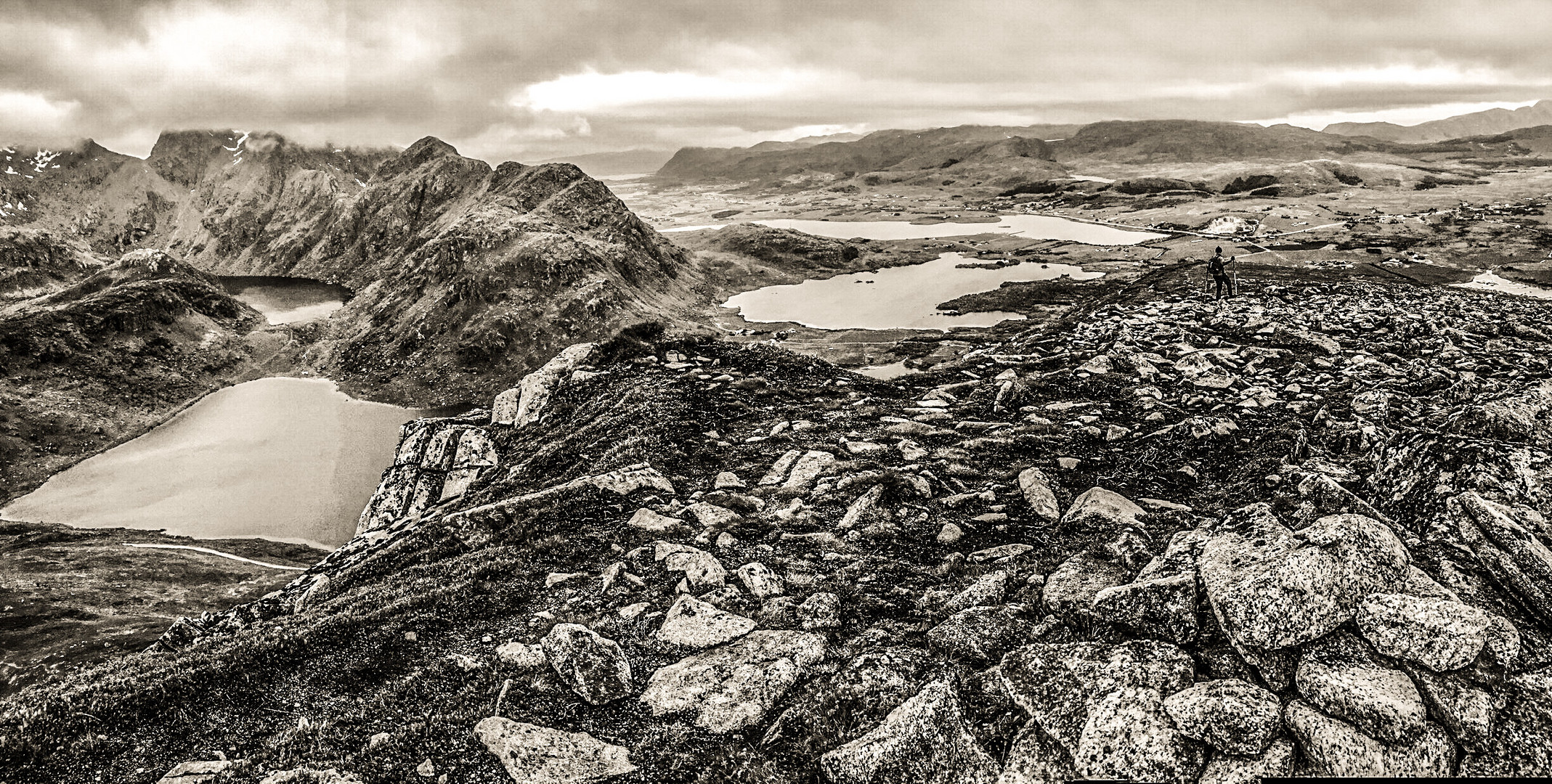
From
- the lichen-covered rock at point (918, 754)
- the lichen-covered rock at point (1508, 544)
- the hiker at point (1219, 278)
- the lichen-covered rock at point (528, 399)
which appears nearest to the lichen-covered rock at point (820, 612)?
the lichen-covered rock at point (918, 754)

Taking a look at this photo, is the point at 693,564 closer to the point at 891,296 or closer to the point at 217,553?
the point at 217,553

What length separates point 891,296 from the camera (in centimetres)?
15212

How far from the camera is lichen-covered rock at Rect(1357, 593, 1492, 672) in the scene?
13273 mm

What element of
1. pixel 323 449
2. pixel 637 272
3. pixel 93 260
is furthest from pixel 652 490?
pixel 93 260

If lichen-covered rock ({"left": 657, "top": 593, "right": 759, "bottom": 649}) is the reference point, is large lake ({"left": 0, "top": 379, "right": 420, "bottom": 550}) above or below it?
below

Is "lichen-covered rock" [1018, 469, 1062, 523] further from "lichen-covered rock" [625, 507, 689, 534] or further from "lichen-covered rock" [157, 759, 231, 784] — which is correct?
"lichen-covered rock" [157, 759, 231, 784]

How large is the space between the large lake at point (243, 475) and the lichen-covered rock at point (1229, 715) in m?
74.0

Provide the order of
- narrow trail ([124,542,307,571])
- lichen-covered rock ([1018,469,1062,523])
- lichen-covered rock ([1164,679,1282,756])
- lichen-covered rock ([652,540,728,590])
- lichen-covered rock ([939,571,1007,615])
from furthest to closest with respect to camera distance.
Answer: narrow trail ([124,542,307,571])
lichen-covered rock ([1018,469,1062,523])
lichen-covered rock ([652,540,728,590])
lichen-covered rock ([939,571,1007,615])
lichen-covered rock ([1164,679,1282,756])

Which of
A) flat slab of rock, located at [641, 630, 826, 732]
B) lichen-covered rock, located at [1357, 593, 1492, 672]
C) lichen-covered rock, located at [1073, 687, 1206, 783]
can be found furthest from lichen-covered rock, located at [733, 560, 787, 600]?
lichen-covered rock, located at [1357, 593, 1492, 672]

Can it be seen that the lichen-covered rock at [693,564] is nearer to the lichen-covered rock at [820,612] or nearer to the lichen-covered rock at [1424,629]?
the lichen-covered rock at [820,612]

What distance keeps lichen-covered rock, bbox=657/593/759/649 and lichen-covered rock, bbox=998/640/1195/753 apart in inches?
286

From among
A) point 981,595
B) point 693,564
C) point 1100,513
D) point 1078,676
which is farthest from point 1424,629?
point 693,564

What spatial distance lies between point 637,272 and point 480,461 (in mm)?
103528

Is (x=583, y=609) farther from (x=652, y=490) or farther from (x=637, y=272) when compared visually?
(x=637, y=272)
